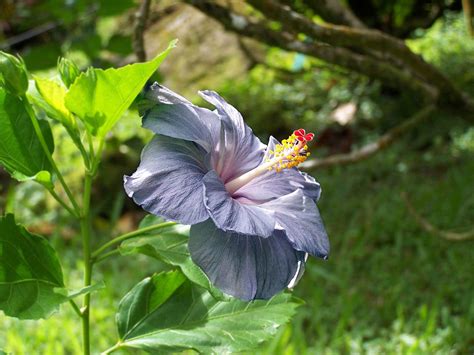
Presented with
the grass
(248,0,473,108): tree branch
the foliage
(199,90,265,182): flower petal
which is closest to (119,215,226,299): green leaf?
(199,90,265,182): flower petal

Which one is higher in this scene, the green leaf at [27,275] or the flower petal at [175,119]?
the flower petal at [175,119]

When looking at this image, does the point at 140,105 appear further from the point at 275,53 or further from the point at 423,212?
the point at 275,53

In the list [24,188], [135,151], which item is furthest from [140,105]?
[24,188]

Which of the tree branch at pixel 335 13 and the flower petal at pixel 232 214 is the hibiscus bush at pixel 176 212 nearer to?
the flower petal at pixel 232 214

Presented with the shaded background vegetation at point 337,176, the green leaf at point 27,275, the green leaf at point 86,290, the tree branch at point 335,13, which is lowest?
the shaded background vegetation at point 337,176

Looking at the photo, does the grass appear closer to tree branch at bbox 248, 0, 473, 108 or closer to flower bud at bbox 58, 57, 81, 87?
tree branch at bbox 248, 0, 473, 108

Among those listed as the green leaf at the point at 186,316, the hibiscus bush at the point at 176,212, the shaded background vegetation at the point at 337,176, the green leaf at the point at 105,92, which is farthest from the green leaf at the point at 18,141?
the shaded background vegetation at the point at 337,176

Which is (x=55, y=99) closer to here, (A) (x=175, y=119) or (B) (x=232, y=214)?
(A) (x=175, y=119)
